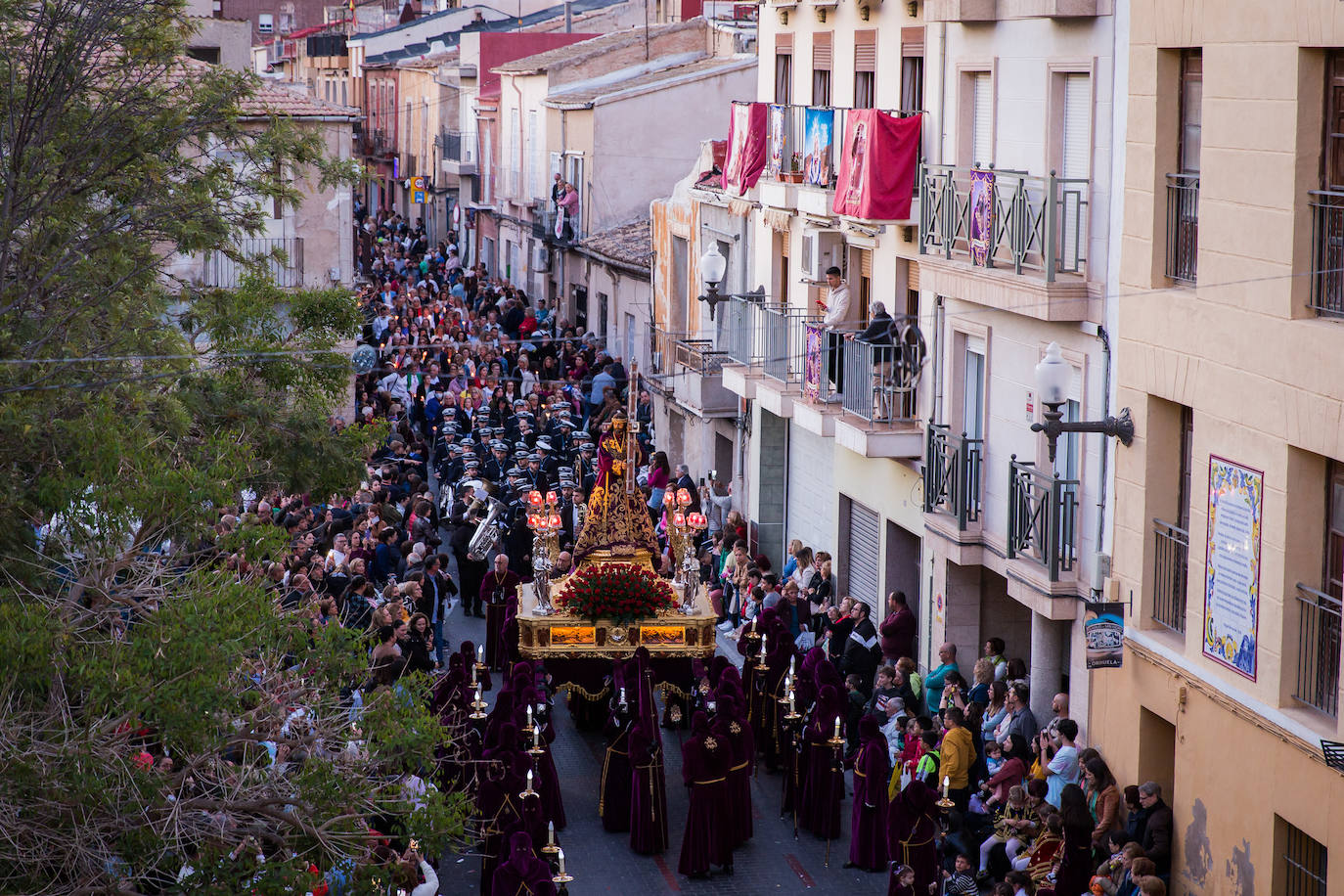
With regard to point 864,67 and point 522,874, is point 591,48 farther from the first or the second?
point 522,874

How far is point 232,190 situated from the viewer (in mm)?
19031

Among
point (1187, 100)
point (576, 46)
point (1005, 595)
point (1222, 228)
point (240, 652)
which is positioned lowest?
point (1005, 595)

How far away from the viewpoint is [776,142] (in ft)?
81.2

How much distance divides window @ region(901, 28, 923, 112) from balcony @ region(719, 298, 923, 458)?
261 centimetres

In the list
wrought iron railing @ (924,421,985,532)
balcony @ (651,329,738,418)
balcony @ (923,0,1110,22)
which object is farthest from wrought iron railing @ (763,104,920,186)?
wrought iron railing @ (924,421,985,532)

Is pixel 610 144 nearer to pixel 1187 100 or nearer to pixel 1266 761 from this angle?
pixel 1187 100

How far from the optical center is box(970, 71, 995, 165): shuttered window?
1973 centimetres

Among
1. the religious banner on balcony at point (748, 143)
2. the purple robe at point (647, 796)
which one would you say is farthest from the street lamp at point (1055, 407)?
the religious banner on balcony at point (748, 143)

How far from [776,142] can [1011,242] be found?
7.55 m

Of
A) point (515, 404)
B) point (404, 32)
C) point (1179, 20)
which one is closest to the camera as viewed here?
point (1179, 20)

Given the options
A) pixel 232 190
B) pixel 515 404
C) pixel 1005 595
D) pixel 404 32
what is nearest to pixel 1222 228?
pixel 1005 595

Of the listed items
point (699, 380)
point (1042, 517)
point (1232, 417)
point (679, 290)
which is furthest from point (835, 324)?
point (1232, 417)

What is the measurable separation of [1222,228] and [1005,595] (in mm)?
6803

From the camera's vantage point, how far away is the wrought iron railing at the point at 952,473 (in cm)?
1920
